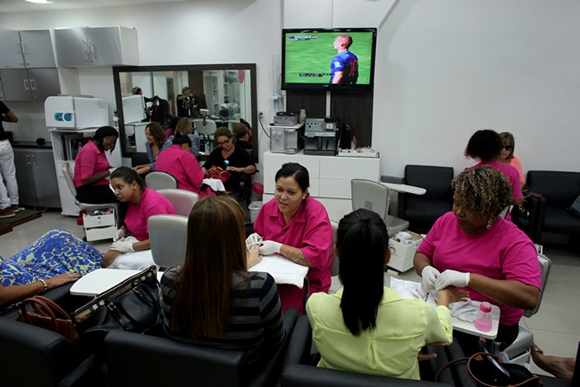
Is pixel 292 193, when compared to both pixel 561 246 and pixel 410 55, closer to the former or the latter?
pixel 410 55

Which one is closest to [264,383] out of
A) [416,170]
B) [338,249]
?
[338,249]

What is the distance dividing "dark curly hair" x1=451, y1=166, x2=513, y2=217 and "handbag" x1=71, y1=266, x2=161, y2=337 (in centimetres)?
145

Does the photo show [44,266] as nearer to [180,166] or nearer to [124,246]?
[124,246]

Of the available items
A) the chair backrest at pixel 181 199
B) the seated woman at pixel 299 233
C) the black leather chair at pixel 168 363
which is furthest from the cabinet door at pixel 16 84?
the black leather chair at pixel 168 363

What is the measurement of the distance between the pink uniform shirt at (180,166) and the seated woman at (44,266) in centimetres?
148

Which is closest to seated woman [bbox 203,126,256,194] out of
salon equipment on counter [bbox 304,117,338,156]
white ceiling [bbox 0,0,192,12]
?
salon equipment on counter [bbox 304,117,338,156]

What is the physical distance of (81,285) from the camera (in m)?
1.89

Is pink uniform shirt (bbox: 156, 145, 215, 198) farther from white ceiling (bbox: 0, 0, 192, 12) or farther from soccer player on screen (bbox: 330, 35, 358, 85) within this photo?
white ceiling (bbox: 0, 0, 192, 12)

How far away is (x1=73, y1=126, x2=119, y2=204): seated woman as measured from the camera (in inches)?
159

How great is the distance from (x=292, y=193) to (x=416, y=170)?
2.72m

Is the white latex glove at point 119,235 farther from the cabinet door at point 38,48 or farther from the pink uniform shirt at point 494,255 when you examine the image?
the cabinet door at point 38,48

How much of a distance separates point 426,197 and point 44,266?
3.68m

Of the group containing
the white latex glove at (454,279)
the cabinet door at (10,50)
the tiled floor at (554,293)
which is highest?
the cabinet door at (10,50)

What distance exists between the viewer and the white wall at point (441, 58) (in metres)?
3.99
